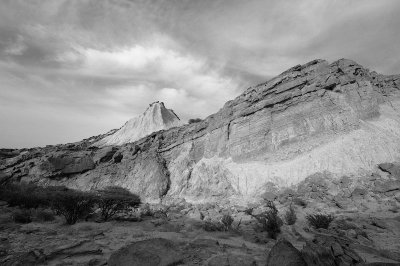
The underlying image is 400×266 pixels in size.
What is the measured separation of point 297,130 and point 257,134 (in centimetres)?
394

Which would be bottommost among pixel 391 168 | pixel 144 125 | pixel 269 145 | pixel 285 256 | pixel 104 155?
pixel 285 256

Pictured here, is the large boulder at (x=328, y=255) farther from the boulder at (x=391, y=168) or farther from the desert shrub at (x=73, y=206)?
the boulder at (x=391, y=168)

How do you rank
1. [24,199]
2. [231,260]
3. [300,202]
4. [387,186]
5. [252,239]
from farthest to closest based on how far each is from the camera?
[24,199], [300,202], [387,186], [252,239], [231,260]

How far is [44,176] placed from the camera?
34094 millimetres

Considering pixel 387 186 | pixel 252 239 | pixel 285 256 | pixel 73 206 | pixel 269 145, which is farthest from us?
pixel 269 145

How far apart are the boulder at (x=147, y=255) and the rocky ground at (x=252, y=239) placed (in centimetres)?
3

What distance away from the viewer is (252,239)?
10281 mm

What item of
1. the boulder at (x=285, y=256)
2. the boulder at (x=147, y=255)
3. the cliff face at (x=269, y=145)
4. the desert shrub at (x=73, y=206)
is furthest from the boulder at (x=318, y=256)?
the cliff face at (x=269, y=145)

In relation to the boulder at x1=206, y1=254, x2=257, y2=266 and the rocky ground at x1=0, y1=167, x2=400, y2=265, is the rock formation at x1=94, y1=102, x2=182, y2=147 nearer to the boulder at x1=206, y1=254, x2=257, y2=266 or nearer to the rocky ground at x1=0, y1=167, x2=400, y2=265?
the rocky ground at x1=0, y1=167, x2=400, y2=265

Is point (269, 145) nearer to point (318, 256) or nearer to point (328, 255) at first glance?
point (328, 255)

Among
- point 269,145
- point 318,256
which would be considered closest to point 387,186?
point 269,145

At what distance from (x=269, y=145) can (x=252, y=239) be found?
48.4ft

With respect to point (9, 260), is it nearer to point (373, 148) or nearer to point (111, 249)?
point (111, 249)

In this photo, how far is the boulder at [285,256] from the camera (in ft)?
19.2
